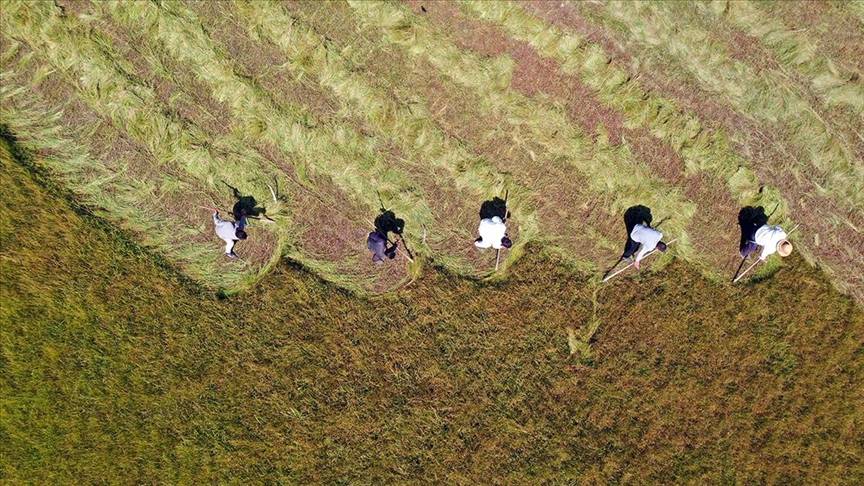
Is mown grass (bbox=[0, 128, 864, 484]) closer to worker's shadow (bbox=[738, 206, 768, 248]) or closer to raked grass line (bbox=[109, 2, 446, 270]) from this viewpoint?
worker's shadow (bbox=[738, 206, 768, 248])

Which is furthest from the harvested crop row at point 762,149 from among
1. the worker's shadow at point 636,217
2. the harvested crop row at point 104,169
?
the harvested crop row at point 104,169

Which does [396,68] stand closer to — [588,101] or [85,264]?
[588,101]

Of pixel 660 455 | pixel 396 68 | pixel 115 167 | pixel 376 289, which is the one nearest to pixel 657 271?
pixel 660 455

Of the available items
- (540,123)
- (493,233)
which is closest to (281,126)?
(493,233)

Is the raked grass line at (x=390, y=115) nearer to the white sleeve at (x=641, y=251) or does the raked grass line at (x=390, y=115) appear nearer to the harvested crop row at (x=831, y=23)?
the white sleeve at (x=641, y=251)

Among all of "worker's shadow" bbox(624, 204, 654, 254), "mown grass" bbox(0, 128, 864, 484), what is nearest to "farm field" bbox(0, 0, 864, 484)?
"mown grass" bbox(0, 128, 864, 484)

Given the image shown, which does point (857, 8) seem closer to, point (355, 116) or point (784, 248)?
point (784, 248)
